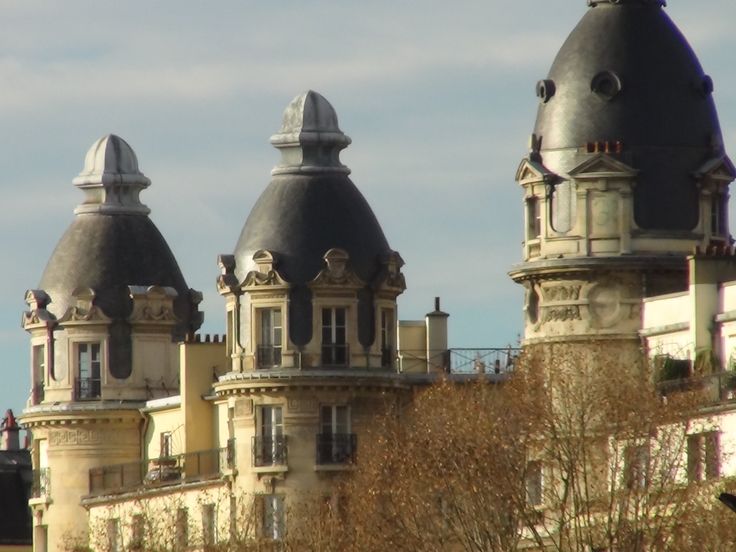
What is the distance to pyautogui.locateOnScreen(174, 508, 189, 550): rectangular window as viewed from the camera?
12462 cm

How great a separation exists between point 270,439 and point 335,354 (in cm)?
315

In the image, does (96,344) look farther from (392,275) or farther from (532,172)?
(532,172)

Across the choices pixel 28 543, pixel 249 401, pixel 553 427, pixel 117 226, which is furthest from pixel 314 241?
pixel 28 543

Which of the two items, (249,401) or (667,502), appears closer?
(667,502)

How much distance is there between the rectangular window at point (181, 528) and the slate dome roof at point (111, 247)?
1121cm

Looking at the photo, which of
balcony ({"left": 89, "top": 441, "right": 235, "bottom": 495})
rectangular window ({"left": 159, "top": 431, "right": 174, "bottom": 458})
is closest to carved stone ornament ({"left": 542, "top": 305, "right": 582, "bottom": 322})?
balcony ({"left": 89, "top": 441, "right": 235, "bottom": 495})

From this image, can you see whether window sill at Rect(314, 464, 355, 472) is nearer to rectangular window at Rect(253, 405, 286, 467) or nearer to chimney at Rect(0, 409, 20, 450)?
rectangular window at Rect(253, 405, 286, 467)

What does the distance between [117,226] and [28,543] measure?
73.4 ft

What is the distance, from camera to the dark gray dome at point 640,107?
4579 inches

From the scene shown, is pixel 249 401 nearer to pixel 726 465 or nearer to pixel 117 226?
pixel 117 226

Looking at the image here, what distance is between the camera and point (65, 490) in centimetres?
13900

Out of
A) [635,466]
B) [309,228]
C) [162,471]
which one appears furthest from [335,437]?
[635,466]

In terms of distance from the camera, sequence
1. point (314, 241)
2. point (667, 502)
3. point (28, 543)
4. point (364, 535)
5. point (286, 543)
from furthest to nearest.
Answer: point (28, 543)
point (314, 241)
point (286, 543)
point (364, 535)
point (667, 502)

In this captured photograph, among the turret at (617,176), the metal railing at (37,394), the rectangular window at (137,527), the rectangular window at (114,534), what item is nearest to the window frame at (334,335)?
the rectangular window at (137,527)
